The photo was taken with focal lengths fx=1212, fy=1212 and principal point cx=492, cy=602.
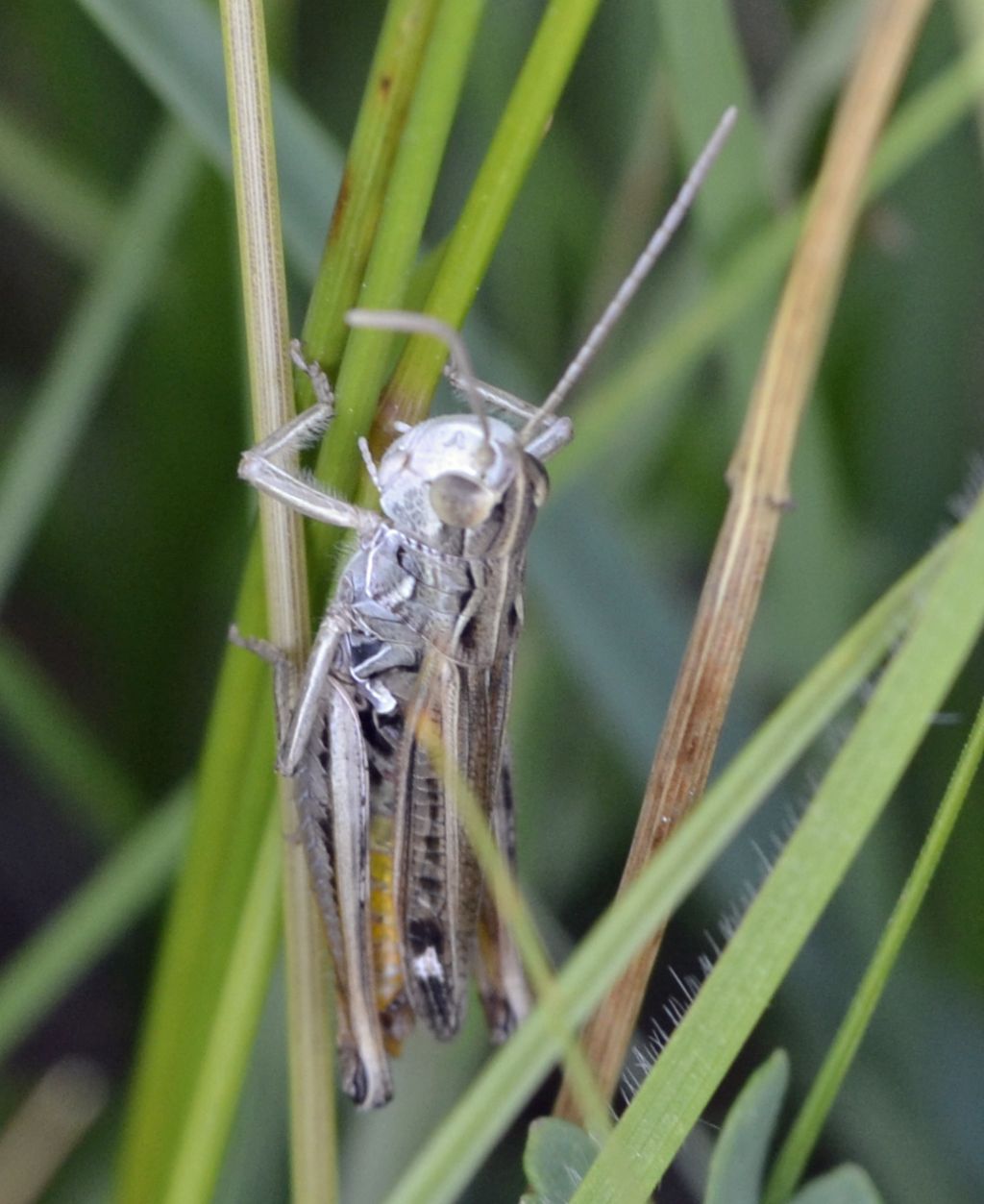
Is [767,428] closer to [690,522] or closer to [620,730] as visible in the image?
[620,730]

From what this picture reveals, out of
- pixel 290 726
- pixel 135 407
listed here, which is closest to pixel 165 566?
pixel 135 407

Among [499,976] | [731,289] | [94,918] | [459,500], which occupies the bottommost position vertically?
[94,918]

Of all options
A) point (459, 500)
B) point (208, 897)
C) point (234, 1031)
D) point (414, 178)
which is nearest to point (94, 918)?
point (208, 897)

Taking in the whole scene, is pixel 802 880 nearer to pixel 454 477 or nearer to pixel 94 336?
pixel 454 477

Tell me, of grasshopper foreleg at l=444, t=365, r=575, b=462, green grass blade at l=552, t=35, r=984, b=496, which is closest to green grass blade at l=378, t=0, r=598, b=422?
grasshopper foreleg at l=444, t=365, r=575, b=462

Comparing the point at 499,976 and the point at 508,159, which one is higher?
the point at 508,159
